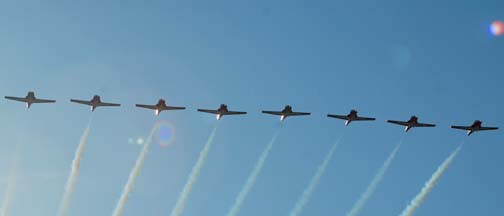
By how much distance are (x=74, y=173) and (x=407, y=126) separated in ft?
257

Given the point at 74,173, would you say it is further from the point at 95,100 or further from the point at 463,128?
the point at 463,128

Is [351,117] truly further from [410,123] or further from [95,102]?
[95,102]

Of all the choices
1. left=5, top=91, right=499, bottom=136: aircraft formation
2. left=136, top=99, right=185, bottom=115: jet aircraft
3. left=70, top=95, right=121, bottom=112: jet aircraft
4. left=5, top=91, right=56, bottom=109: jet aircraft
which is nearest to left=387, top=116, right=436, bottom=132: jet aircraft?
left=5, top=91, right=499, bottom=136: aircraft formation

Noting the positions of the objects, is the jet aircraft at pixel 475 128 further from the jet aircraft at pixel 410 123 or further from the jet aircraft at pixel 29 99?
the jet aircraft at pixel 29 99

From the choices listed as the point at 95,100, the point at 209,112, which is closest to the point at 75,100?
the point at 95,100

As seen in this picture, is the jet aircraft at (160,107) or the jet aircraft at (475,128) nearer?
the jet aircraft at (475,128)

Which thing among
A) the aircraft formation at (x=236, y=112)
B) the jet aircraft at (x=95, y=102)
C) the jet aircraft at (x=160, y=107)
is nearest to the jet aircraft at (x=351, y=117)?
the aircraft formation at (x=236, y=112)

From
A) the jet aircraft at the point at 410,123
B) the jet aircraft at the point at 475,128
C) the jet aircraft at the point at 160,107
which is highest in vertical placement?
the jet aircraft at the point at 160,107

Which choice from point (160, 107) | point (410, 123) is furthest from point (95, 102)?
point (410, 123)

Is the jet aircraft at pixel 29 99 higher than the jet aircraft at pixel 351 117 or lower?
higher

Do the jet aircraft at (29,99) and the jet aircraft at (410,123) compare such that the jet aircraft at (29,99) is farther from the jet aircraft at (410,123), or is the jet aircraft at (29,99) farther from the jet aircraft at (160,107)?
the jet aircraft at (410,123)

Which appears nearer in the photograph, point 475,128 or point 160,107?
point 475,128

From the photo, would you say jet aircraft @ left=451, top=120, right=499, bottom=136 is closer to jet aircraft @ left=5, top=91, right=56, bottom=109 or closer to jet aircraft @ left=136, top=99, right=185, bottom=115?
jet aircraft @ left=136, top=99, right=185, bottom=115

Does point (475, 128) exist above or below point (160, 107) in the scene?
below
